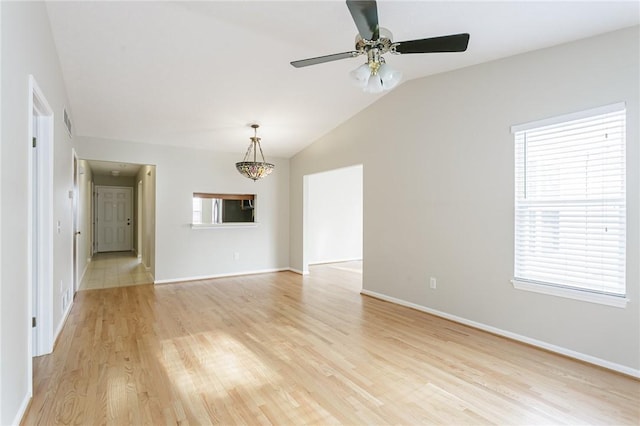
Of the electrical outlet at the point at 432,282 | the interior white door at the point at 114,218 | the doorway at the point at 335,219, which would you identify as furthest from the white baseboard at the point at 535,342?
the interior white door at the point at 114,218

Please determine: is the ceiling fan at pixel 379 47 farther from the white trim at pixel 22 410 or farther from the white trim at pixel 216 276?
the white trim at pixel 216 276

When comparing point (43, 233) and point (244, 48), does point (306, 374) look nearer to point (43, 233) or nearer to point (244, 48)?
point (43, 233)

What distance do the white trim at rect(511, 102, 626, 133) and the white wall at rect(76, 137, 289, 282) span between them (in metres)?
4.73

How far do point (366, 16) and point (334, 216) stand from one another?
6.46 m

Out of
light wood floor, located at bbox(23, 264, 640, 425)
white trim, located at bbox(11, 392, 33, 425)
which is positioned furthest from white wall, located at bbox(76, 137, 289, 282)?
white trim, located at bbox(11, 392, 33, 425)

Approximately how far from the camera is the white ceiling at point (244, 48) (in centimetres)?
256

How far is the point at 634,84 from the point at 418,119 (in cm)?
205

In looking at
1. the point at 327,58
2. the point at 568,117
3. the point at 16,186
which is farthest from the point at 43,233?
the point at 568,117

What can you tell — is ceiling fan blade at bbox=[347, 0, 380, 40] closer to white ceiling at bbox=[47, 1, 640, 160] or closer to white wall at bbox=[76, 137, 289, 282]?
white ceiling at bbox=[47, 1, 640, 160]

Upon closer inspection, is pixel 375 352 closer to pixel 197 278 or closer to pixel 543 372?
pixel 543 372

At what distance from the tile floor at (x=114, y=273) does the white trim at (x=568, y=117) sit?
19.8 ft

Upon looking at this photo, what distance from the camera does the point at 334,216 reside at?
8.32m

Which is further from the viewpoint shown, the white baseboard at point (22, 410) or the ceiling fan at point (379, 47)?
the ceiling fan at point (379, 47)

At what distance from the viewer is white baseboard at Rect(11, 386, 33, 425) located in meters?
1.82
